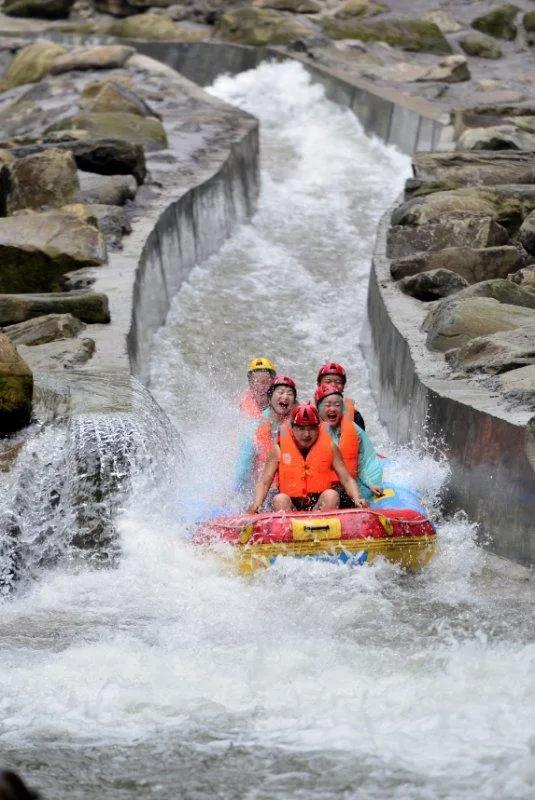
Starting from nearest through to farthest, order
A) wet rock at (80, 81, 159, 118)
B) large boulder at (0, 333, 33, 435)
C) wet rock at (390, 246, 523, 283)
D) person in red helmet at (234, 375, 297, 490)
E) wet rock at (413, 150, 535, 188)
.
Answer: large boulder at (0, 333, 33, 435), person in red helmet at (234, 375, 297, 490), wet rock at (390, 246, 523, 283), wet rock at (413, 150, 535, 188), wet rock at (80, 81, 159, 118)

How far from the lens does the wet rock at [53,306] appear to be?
39.0 feet

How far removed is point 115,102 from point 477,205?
27.0 feet

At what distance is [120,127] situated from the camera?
19.8 metres

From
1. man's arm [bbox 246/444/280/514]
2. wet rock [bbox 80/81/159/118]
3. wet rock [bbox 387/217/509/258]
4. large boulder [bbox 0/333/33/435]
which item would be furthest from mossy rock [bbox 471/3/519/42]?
large boulder [bbox 0/333/33/435]

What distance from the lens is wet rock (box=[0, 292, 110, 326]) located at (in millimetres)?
11883

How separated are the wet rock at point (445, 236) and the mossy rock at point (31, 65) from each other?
41.4 ft

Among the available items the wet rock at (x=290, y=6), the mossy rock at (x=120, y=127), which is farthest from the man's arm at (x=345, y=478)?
the wet rock at (x=290, y=6)

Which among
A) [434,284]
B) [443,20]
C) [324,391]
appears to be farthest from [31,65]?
[324,391]

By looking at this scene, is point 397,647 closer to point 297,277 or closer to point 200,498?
point 200,498

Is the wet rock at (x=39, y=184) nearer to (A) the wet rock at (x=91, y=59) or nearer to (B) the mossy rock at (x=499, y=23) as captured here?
(A) the wet rock at (x=91, y=59)

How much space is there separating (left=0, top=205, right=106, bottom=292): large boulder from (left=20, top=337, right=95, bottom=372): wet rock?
2077 mm

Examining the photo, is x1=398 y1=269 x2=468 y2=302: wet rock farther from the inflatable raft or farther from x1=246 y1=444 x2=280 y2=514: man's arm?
the inflatable raft

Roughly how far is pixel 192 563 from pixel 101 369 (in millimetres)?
2424

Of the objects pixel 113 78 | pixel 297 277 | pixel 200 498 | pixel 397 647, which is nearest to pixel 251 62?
pixel 113 78
